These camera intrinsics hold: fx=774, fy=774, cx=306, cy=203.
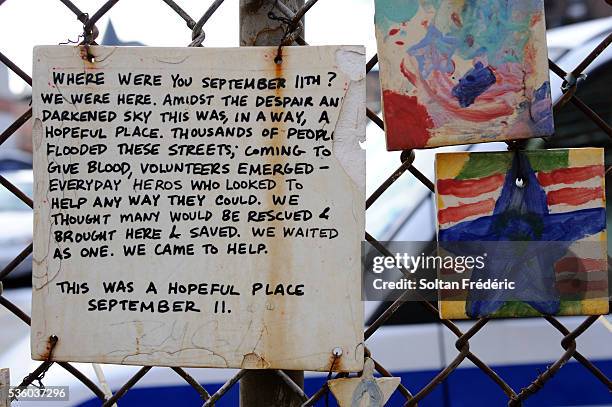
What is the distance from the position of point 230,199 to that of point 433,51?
0.30 meters

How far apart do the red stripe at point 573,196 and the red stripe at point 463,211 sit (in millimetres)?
76

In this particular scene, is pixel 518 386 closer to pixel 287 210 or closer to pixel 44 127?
pixel 287 210

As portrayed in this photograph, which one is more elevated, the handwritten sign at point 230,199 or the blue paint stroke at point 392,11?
the blue paint stroke at point 392,11

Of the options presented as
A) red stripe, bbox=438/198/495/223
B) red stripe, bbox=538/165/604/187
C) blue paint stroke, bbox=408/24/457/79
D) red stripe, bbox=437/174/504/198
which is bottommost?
red stripe, bbox=438/198/495/223

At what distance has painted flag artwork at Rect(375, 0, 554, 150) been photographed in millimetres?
913

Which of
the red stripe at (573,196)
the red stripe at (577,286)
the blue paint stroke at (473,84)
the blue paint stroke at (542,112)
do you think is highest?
the blue paint stroke at (473,84)

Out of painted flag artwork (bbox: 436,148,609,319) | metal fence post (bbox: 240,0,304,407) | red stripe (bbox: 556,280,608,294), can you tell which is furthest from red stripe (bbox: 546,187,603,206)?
metal fence post (bbox: 240,0,304,407)

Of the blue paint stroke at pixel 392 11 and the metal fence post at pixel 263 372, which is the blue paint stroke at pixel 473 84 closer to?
the blue paint stroke at pixel 392 11

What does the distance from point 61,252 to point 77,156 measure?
12 cm

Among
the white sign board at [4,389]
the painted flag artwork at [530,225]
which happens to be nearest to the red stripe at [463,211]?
the painted flag artwork at [530,225]

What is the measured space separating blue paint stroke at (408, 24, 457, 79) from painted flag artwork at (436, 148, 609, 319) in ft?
0.35

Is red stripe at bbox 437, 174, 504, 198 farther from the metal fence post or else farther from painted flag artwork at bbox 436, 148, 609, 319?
the metal fence post

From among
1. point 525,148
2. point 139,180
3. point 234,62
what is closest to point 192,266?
point 139,180

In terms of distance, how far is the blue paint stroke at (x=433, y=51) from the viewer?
0.91m
